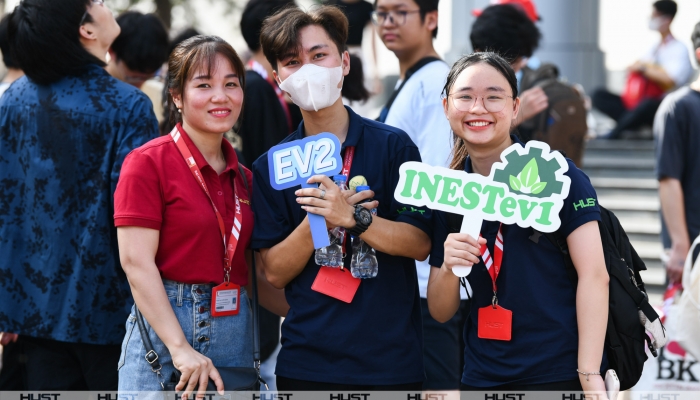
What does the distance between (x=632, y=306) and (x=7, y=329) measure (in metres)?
2.54

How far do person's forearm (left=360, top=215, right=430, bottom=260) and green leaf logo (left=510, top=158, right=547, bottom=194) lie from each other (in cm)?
41

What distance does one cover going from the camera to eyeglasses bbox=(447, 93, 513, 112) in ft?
9.31

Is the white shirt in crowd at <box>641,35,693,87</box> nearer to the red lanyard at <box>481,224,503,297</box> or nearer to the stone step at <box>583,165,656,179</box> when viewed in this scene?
the stone step at <box>583,165,656,179</box>

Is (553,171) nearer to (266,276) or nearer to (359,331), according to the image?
(359,331)

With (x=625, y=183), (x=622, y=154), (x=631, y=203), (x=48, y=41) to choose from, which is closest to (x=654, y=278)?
(x=631, y=203)

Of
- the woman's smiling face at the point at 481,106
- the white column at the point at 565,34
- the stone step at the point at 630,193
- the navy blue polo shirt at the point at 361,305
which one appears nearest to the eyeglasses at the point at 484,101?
the woman's smiling face at the point at 481,106

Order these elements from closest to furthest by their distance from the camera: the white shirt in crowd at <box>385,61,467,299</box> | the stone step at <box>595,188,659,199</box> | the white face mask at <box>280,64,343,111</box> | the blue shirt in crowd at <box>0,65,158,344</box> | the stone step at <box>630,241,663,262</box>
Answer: the white face mask at <box>280,64,343,111</box>
the blue shirt in crowd at <box>0,65,158,344</box>
the white shirt in crowd at <box>385,61,467,299</box>
the stone step at <box>630,241,663,262</box>
the stone step at <box>595,188,659,199</box>

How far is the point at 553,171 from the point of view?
2713 mm

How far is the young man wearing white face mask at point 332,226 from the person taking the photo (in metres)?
Answer: 2.88

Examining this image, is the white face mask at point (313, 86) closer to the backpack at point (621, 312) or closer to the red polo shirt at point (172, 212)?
the red polo shirt at point (172, 212)

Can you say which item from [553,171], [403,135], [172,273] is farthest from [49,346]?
[553,171]

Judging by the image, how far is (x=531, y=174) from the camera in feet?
8.87

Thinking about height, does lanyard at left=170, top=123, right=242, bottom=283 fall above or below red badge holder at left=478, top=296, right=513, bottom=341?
above

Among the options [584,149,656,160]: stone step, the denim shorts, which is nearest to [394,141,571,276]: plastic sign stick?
the denim shorts
